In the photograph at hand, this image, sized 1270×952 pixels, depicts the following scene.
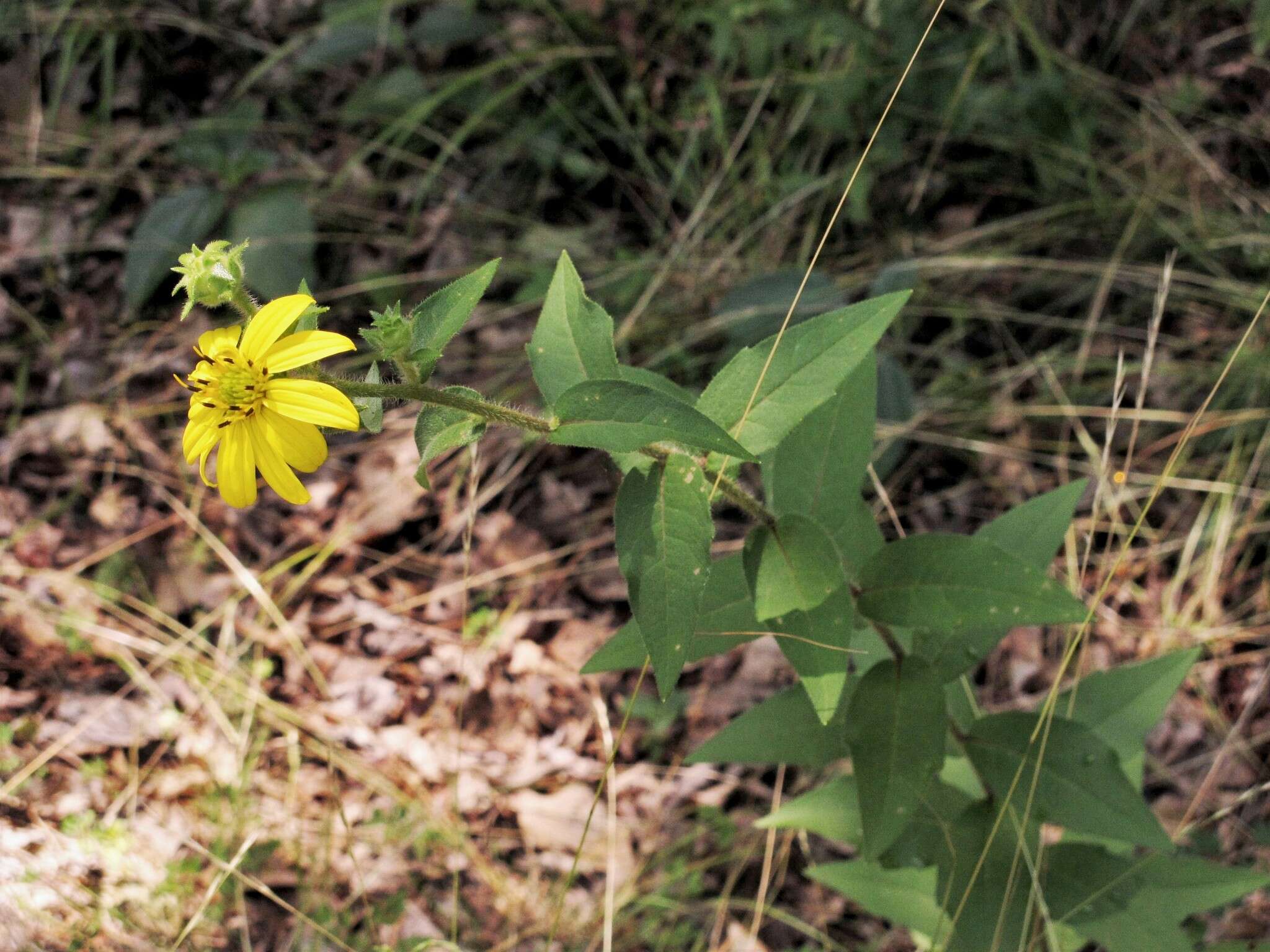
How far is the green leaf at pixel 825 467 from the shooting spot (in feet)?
5.80

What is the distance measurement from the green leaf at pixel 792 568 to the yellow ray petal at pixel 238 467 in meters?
0.71

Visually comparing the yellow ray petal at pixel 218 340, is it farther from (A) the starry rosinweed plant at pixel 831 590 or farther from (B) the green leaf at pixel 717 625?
(B) the green leaf at pixel 717 625

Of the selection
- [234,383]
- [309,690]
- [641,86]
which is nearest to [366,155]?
[641,86]

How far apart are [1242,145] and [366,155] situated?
3.06 m

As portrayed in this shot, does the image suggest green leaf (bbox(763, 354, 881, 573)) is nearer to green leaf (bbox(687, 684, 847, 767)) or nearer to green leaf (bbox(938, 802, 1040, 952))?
green leaf (bbox(687, 684, 847, 767))

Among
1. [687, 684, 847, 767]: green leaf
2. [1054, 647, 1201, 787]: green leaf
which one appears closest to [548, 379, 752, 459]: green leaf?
[687, 684, 847, 767]: green leaf

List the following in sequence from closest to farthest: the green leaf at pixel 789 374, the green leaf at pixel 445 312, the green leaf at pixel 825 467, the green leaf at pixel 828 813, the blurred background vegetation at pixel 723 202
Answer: the green leaf at pixel 445 312 < the green leaf at pixel 789 374 < the green leaf at pixel 825 467 < the green leaf at pixel 828 813 < the blurred background vegetation at pixel 723 202

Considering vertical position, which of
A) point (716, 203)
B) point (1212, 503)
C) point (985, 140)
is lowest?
point (1212, 503)

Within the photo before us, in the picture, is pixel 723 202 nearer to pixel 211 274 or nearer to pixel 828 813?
pixel 828 813

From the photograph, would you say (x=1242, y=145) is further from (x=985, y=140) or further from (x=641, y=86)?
(x=641, y=86)

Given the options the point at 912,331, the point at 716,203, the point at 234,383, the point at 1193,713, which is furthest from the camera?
the point at 716,203

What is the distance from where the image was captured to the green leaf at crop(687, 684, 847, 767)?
198cm

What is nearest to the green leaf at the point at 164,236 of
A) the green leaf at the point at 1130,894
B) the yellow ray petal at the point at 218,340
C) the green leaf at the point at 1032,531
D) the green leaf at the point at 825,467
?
the yellow ray petal at the point at 218,340

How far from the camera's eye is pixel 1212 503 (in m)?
2.90
